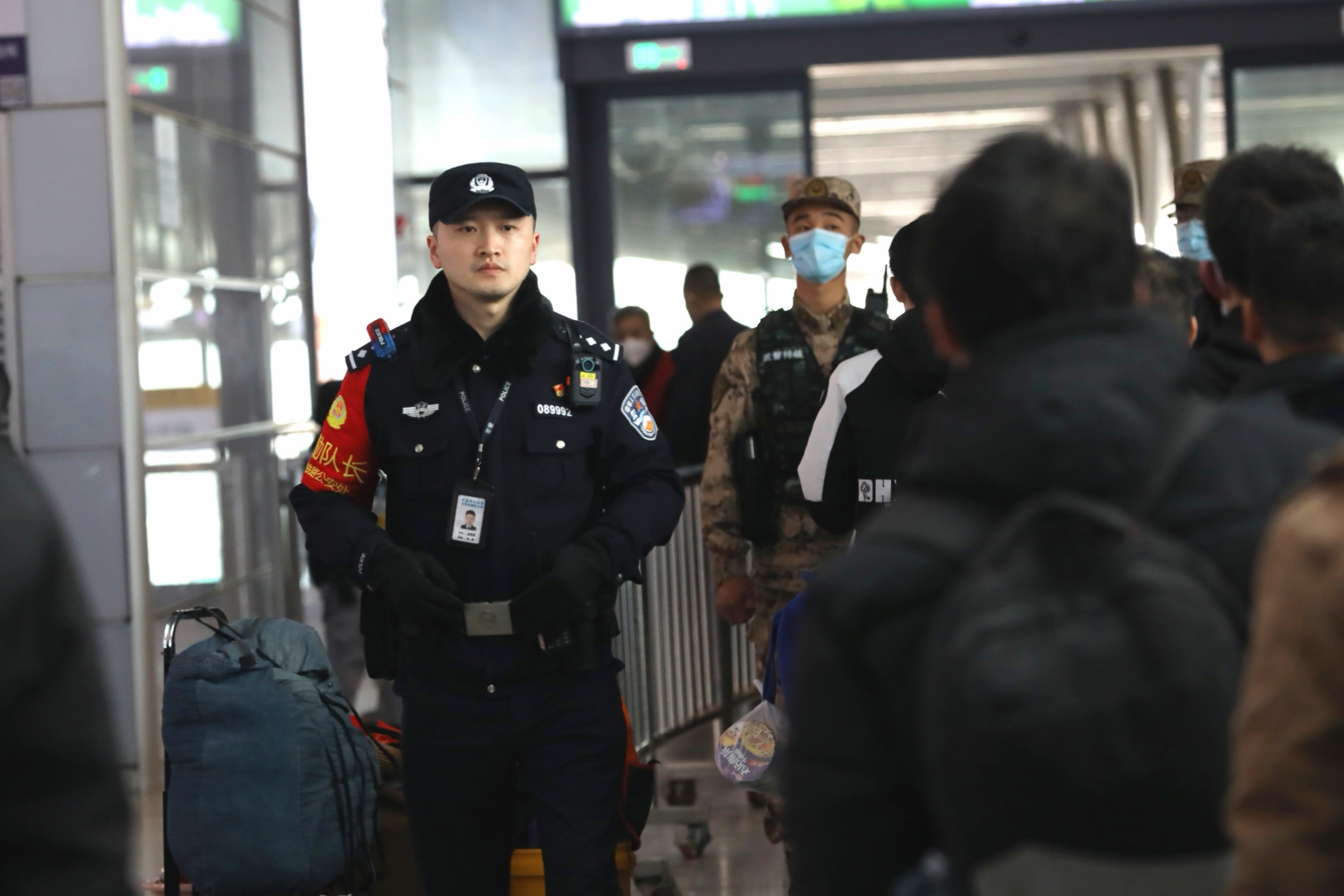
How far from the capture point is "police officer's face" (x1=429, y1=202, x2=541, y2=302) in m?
3.28

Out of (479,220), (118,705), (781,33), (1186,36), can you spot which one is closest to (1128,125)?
(1186,36)

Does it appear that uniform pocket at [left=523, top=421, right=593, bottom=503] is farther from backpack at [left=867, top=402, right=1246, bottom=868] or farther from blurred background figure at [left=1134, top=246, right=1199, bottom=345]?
backpack at [left=867, top=402, right=1246, bottom=868]

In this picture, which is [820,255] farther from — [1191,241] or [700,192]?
[700,192]

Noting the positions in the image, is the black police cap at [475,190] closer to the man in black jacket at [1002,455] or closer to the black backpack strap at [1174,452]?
the man in black jacket at [1002,455]

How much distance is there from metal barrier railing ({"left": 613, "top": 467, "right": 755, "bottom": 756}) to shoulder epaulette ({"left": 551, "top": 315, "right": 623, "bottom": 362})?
1733 millimetres

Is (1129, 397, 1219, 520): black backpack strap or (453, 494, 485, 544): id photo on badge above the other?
(1129, 397, 1219, 520): black backpack strap

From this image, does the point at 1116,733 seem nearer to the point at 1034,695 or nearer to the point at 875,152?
the point at 1034,695

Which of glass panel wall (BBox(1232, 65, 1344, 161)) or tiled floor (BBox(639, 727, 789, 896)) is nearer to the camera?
tiled floor (BBox(639, 727, 789, 896))

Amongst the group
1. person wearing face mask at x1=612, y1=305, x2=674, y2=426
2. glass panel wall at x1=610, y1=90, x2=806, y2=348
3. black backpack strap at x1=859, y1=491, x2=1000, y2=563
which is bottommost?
black backpack strap at x1=859, y1=491, x2=1000, y2=563

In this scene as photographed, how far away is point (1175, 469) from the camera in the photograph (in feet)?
4.72

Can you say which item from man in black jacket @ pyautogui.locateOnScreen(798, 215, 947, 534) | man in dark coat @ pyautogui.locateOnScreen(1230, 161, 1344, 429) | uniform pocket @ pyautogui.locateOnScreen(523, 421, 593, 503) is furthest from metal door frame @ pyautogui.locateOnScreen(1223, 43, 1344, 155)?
man in dark coat @ pyautogui.locateOnScreen(1230, 161, 1344, 429)

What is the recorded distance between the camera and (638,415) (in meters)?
3.39

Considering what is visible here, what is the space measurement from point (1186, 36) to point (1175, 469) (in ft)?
24.8

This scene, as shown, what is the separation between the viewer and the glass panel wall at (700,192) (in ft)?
28.4
